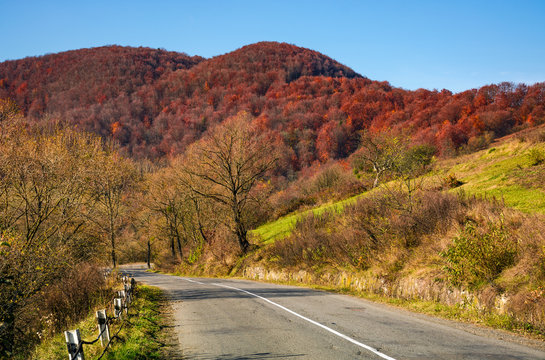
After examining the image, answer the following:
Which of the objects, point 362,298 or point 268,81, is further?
point 268,81

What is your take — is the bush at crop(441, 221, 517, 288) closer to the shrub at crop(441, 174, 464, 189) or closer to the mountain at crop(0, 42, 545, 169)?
the shrub at crop(441, 174, 464, 189)

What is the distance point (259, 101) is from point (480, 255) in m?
116

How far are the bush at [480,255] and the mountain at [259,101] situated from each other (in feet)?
83.3

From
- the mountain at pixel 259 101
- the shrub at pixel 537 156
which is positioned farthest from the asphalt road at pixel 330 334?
the mountain at pixel 259 101

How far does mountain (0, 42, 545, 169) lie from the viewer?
78688 mm

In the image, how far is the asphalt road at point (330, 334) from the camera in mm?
6605

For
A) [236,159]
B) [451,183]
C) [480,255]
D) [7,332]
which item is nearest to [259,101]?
[236,159]

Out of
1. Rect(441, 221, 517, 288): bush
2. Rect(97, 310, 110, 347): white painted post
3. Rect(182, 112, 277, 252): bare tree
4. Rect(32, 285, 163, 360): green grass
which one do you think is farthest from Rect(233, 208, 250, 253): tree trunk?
Rect(97, 310, 110, 347): white painted post

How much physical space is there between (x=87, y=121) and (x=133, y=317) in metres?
107

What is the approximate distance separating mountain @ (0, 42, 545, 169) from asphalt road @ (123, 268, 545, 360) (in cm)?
2499

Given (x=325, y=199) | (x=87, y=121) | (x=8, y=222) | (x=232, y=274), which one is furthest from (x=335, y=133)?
(x=8, y=222)

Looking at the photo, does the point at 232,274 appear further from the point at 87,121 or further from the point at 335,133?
the point at 87,121

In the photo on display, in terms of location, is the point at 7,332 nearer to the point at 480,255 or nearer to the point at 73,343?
the point at 73,343

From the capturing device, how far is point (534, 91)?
79.1 m
